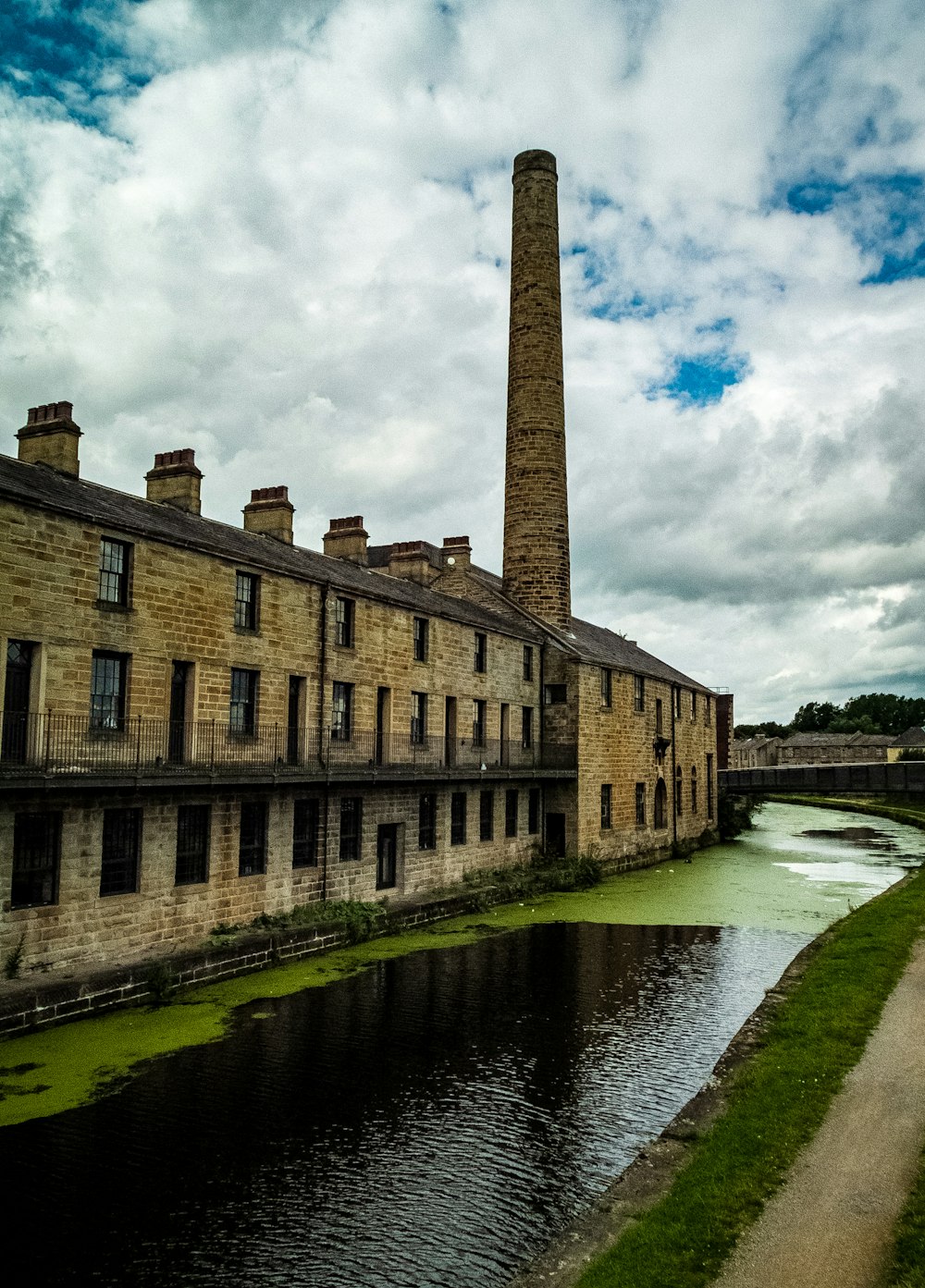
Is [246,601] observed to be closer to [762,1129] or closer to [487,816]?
[487,816]

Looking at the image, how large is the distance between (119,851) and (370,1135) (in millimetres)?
7410

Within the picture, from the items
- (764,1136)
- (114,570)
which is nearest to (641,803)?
(114,570)

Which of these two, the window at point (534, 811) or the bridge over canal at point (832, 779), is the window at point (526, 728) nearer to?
the window at point (534, 811)

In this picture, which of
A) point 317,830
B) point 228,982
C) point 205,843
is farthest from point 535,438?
point 228,982

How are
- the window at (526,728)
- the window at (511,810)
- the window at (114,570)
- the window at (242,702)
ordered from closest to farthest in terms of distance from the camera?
the window at (114,570) < the window at (242,702) < the window at (511,810) < the window at (526,728)

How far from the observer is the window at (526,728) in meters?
30.4

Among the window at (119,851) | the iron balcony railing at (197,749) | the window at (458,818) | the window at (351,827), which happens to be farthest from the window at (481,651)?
the window at (119,851)

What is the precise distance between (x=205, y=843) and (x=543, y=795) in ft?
50.2

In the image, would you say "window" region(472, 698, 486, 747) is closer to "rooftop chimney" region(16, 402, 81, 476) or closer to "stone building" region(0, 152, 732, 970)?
"stone building" region(0, 152, 732, 970)

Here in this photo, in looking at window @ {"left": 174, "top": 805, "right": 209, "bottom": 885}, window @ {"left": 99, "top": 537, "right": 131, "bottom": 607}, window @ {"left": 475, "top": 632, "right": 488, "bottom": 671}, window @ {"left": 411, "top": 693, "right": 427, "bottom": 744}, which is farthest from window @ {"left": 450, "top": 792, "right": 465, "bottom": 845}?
window @ {"left": 99, "top": 537, "right": 131, "bottom": 607}

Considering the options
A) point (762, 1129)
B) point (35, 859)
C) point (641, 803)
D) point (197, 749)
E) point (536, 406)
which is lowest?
point (762, 1129)

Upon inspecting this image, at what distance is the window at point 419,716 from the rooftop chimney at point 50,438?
1032 cm

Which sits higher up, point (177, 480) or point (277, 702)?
point (177, 480)

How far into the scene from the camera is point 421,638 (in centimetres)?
2500
